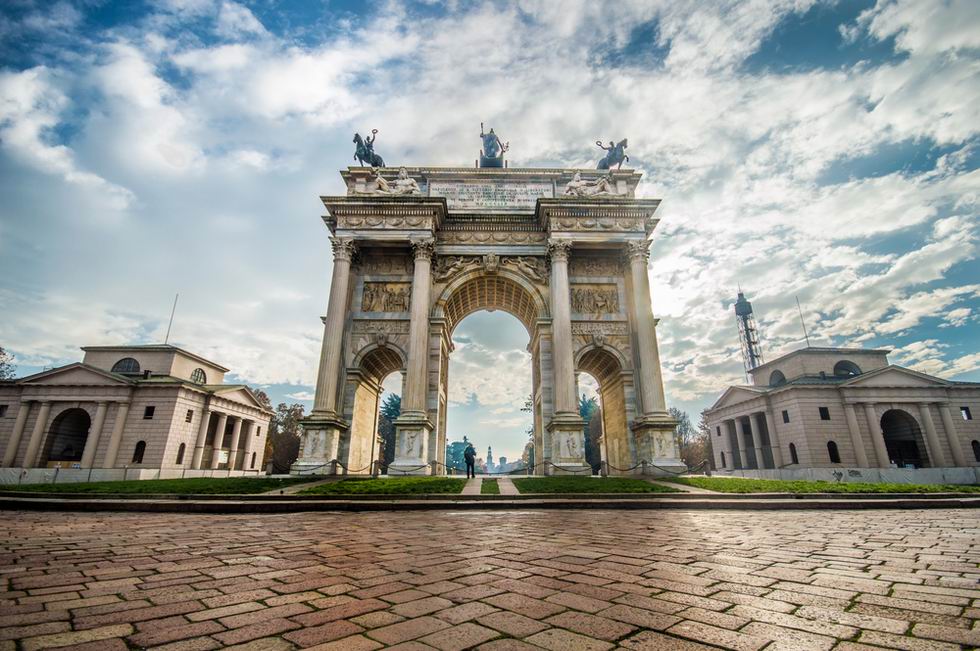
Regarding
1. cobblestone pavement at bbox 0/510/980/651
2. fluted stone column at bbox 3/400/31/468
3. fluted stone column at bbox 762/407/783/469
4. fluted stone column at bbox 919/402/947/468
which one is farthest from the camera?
fluted stone column at bbox 762/407/783/469

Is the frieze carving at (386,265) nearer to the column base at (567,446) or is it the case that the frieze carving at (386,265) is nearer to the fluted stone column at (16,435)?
the column base at (567,446)

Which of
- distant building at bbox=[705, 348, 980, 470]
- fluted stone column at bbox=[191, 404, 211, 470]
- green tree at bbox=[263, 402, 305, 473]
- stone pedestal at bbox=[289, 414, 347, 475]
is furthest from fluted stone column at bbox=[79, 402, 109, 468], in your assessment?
distant building at bbox=[705, 348, 980, 470]

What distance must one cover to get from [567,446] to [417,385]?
758cm

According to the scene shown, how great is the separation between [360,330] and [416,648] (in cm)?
2273

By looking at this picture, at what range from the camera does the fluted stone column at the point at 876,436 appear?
1310 inches

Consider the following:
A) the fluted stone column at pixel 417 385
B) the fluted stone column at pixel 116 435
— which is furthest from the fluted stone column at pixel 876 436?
the fluted stone column at pixel 116 435

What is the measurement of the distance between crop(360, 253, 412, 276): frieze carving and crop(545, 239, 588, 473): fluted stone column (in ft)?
26.6

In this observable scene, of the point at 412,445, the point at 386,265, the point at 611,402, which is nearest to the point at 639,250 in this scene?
the point at 611,402

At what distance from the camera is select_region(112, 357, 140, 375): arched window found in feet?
133

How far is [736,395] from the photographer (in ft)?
142

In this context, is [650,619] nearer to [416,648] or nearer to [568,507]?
[416,648]

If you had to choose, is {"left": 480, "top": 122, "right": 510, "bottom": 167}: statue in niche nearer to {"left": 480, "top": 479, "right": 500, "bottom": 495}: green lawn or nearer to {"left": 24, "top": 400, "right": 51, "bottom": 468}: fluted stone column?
{"left": 480, "top": 479, "right": 500, "bottom": 495}: green lawn

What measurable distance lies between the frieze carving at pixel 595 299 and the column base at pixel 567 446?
21.2 feet

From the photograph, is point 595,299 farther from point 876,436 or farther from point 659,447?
point 876,436
